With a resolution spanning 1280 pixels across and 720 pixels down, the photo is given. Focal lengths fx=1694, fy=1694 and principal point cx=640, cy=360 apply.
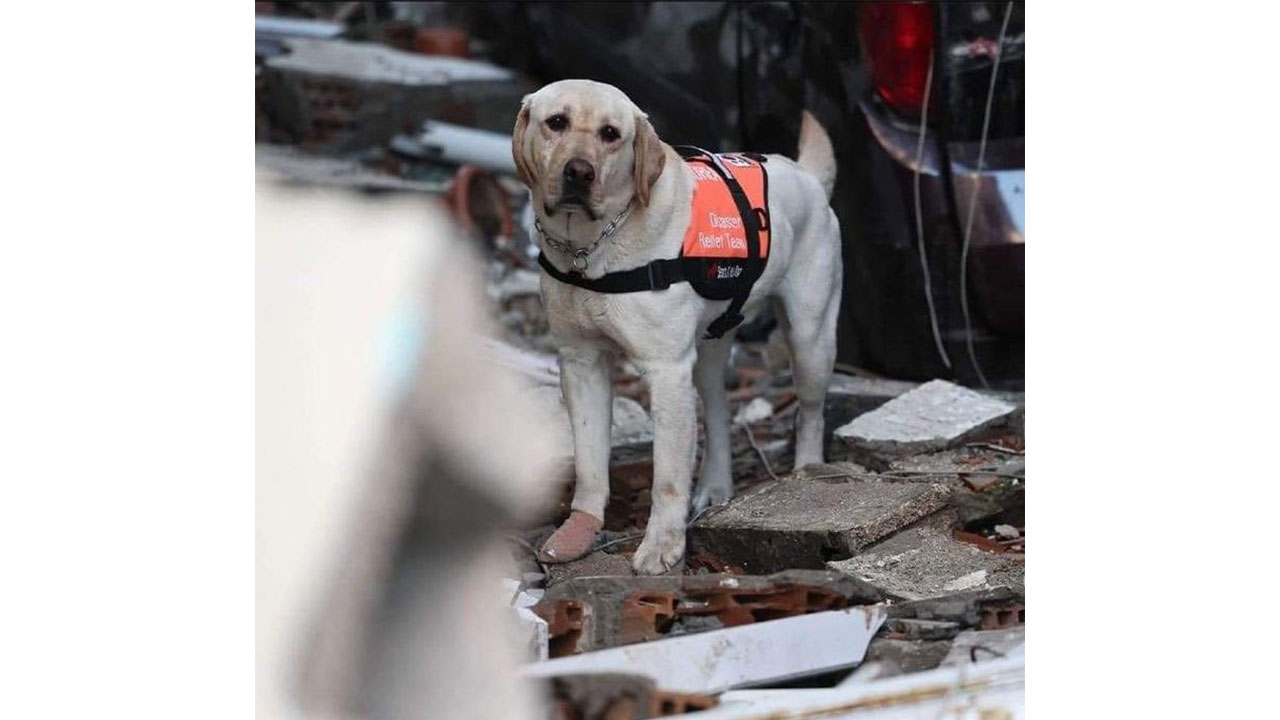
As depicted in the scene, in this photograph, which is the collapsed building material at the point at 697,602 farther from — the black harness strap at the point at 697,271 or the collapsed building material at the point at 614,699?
the black harness strap at the point at 697,271

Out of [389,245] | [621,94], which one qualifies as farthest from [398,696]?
[389,245]

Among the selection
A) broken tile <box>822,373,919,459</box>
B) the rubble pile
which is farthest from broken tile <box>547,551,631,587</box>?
broken tile <box>822,373,919,459</box>

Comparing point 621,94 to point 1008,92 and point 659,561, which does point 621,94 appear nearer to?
point 659,561

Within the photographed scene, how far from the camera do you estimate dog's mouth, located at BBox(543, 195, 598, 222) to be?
4.44m

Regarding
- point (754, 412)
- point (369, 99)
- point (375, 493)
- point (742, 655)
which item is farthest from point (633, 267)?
point (369, 99)

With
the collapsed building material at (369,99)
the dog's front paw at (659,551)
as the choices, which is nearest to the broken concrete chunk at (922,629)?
the dog's front paw at (659,551)

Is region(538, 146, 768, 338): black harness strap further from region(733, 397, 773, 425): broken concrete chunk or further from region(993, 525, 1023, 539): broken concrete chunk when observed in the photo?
region(733, 397, 773, 425): broken concrete chunk

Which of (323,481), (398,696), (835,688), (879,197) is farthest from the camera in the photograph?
(879,197)

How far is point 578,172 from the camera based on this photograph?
4.38 meters

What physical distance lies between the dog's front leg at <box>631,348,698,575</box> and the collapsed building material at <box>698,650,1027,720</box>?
3.39 feet

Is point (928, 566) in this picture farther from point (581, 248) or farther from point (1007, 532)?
point (581, 248)

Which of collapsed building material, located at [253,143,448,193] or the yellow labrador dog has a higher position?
collapsed building material, located at [253,143,448,193]

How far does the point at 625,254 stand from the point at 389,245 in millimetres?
1297

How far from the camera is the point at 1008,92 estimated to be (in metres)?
5.69
